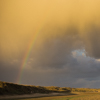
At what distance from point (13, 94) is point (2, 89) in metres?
6.12

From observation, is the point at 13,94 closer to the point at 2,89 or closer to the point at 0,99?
the point at 2,89

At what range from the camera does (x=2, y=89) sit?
2393 inches

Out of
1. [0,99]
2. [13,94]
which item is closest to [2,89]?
[13,94]

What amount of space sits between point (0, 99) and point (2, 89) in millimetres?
10814

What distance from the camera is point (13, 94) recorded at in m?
63.7

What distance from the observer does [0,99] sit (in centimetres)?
5041

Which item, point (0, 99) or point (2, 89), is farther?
point (2, 89)

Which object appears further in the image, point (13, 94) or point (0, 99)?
point (13, 94)

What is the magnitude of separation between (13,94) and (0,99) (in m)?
13.6
